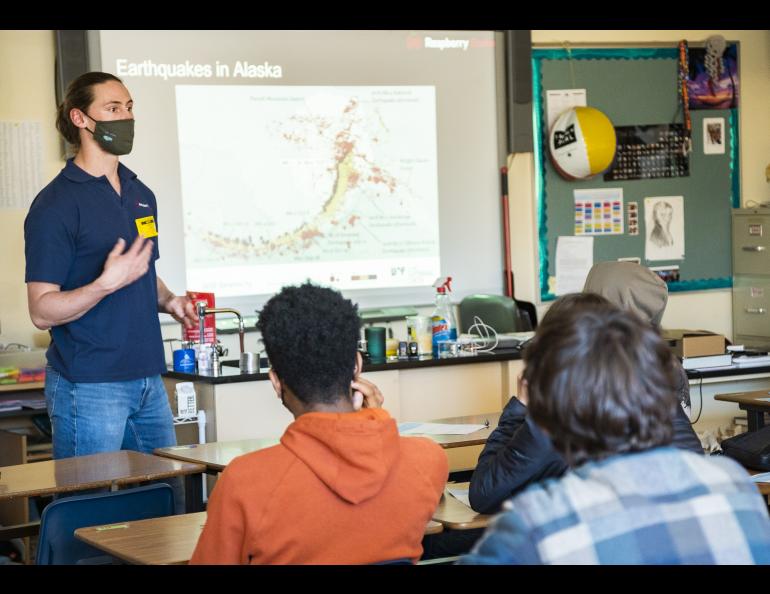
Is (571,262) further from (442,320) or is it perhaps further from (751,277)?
(442,320)

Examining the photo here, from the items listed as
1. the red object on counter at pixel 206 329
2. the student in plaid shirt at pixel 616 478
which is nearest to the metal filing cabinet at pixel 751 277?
the red object on counter at pixel 206 329

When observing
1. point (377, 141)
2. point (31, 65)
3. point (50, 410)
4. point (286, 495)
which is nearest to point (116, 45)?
point (31, 65)

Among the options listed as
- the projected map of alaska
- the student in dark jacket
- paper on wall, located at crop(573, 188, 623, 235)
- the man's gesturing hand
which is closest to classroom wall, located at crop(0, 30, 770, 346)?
paper on wall, located at crop(573, 188, 623, 235)

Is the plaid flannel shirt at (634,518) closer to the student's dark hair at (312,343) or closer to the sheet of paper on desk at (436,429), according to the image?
the student's dark hair at (312,343)

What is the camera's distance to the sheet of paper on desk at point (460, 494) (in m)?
2.74

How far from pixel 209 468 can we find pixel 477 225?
3790 mm

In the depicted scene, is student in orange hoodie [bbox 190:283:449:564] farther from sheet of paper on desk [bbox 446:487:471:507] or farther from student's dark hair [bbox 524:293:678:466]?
sheet of paper on desk [bbox 446:487:471:507]

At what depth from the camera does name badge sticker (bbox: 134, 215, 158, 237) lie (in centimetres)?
349

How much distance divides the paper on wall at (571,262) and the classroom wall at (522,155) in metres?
0.18

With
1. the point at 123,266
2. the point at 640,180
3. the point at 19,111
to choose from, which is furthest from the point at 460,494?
the point at 640,180

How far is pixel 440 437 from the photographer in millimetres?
3459

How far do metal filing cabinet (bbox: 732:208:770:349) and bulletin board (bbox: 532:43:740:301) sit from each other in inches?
3.3
